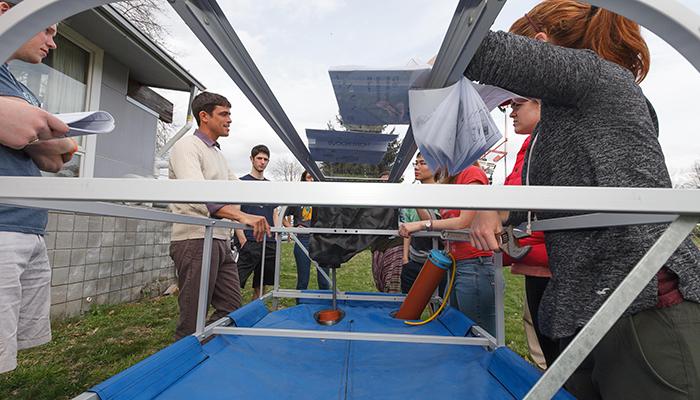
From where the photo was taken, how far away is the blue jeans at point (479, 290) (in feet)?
6.66

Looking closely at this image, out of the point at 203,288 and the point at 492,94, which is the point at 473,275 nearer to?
the point at 492,94

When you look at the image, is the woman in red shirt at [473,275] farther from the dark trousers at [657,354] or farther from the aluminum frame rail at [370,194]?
the aluminum frame rail at [370,194]

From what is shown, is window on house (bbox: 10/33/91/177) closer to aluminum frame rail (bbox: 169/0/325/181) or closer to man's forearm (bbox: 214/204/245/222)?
man's forearm (bbox: 214/204/245/222)

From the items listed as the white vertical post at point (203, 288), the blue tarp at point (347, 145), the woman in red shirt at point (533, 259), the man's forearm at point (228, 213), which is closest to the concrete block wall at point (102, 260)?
the man's forearm at point (228, 213)

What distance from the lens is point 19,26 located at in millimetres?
553

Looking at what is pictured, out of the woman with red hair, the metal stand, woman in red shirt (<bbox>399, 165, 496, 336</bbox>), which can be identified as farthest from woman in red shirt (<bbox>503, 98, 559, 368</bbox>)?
the metal stand

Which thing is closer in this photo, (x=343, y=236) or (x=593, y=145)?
(x=593, y=145)

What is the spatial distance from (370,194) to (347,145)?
179 cm

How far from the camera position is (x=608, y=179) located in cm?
70

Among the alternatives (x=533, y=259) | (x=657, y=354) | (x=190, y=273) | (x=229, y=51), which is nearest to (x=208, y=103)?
(x=190, y=273)

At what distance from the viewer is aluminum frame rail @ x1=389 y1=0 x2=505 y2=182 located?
656 millimetres

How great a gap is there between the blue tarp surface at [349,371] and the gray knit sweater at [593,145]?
1.37 feet

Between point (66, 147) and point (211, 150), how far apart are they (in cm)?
118

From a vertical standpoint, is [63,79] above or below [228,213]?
above
